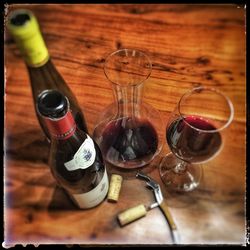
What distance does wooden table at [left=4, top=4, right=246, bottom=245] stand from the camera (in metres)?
0.70

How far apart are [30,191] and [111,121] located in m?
0.22

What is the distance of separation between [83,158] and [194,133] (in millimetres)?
203

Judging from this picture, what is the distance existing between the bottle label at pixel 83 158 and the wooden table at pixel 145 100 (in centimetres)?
10

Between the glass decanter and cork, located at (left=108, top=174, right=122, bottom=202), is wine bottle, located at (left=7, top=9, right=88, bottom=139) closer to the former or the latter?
the glass decanter

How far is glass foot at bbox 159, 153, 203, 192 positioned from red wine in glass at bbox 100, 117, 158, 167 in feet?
0.13

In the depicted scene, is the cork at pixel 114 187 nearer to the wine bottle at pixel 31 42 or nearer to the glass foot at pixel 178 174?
the glass foot at pixel 178 174

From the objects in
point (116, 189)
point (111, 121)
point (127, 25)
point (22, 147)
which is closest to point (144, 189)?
point (116, 189)

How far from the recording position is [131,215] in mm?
692

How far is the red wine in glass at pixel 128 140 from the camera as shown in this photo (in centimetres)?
75

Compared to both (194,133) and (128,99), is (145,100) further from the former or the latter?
(194,133)

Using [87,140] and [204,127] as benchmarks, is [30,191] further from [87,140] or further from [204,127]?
[204,127]

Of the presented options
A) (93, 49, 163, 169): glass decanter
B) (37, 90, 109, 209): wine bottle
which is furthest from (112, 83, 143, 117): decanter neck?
(37, 90, 109, 209): wine bottle

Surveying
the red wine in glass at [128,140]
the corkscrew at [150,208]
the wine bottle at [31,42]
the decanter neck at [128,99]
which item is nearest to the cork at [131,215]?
the corkscrew at [150,208]

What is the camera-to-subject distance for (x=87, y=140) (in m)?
0.67
